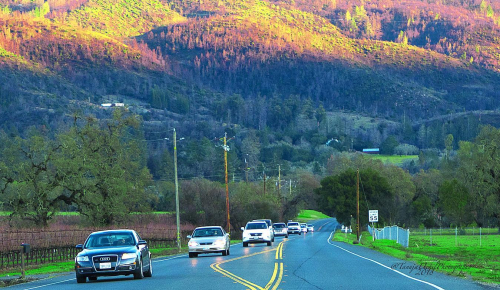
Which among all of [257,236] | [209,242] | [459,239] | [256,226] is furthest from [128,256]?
[459,239]

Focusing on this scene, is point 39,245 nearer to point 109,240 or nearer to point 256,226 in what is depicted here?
point 256,226

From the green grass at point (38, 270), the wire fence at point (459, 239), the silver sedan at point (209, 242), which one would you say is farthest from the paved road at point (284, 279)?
the wire fence at point (459, 239)

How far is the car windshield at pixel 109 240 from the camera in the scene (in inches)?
912

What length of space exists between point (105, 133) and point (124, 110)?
342 cm

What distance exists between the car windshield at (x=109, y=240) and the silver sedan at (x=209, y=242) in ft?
41.6

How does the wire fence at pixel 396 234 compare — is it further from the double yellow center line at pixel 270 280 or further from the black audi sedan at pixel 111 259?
the black audi sedan at pixel 111 259

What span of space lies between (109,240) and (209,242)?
12.9 meters

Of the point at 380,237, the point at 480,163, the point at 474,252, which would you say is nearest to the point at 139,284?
the point at 474,252

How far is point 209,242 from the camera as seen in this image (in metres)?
36.0

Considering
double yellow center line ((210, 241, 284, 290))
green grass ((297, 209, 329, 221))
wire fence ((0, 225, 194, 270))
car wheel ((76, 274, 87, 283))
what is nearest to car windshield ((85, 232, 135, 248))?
car wheel ((76, 274, 87, 283))

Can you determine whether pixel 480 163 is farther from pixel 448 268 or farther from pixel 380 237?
pixel 448 268

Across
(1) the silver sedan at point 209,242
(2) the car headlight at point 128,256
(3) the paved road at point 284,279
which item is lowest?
(1) the silver sedan at point 209,242

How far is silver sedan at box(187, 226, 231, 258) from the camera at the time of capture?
35938 mm

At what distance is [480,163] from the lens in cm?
9112
